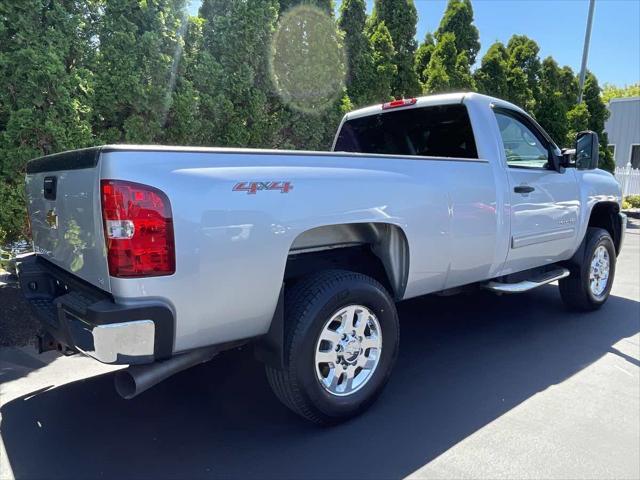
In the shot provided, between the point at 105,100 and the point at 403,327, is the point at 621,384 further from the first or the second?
the point at 105,100

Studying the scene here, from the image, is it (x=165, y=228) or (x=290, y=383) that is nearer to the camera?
(x=165, y=228)

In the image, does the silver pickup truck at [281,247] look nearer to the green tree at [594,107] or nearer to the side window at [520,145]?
the side window at [520,145]

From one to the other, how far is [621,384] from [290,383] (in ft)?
8.56

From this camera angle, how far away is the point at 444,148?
15.5 ft

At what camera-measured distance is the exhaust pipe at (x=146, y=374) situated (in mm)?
2465

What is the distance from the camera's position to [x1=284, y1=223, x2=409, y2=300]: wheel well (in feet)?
10.4

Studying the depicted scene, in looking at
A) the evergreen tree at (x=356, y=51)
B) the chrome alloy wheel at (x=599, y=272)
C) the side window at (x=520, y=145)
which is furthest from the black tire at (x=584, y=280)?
the evergreen tree at (x=356, y=51)

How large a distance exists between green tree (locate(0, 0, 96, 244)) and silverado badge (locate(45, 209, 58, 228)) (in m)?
2.29

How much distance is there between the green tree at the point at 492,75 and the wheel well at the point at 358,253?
A: 35.7 feet

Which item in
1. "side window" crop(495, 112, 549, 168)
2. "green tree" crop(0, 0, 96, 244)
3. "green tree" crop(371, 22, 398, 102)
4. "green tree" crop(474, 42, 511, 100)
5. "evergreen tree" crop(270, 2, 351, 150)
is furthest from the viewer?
"green tree" crop(474, 42, 511, 100)

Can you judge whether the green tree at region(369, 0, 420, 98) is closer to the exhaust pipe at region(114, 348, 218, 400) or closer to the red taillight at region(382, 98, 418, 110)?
the red taillight at region(382, 98, 418, 110)

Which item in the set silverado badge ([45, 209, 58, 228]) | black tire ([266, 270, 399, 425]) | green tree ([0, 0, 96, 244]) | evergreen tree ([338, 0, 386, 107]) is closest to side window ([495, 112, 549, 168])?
black tire ([266, 270, 399, 425])

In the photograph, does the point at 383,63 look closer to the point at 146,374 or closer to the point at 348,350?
the point at 348,350

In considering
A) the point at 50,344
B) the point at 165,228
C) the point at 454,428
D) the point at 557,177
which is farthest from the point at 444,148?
the point at 50,344
